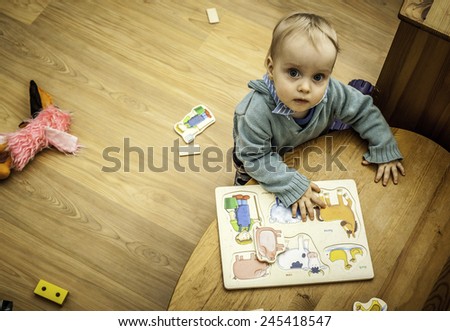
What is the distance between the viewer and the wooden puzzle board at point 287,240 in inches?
39.2

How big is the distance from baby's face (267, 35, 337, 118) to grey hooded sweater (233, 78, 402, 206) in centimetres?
8

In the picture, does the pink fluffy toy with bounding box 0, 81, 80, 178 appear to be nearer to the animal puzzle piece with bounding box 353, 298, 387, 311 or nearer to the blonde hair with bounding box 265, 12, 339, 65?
the blonde hair with bounding box 265, 12, 339, 65

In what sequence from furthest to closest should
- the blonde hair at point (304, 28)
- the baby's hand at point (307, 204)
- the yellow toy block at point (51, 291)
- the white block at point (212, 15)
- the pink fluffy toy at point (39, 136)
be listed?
the white block at point (212, 15)
the pink fluffy toy at point (39, 136)
the yellow toy block at point (51, 291)
the baby's hand at point (307, 204)
the blonde hair at point (304, 28)

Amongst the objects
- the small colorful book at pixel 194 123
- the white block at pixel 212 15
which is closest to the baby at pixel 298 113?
the small colorful book at pixel 194 123

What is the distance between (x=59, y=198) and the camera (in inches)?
65.5

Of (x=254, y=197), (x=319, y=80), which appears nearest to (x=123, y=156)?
(x=254, y=197)

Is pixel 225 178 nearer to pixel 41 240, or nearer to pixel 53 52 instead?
pixel 41 240

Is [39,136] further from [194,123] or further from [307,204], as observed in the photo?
[307,204]

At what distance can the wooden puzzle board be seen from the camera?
3.26 feet

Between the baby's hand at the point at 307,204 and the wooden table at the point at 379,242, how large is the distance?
6 centimetres

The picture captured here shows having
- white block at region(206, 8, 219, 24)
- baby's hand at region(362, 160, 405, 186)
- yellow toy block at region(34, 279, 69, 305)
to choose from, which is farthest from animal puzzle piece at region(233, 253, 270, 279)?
white block at region(206, 8, 219, 24)

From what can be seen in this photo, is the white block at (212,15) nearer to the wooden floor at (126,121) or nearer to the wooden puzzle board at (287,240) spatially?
the wooden floor at (126,121)

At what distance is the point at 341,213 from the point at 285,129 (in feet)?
0.78

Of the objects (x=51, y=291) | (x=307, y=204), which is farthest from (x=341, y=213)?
(x=51, y=291)
